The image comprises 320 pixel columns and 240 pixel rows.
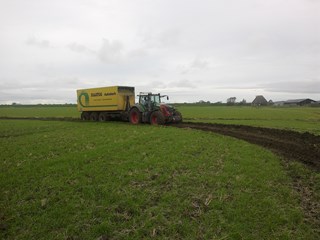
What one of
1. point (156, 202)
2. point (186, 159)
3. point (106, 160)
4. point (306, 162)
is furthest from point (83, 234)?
point (306, 162)

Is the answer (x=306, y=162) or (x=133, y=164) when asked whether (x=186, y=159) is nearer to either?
(x=133, y=164)

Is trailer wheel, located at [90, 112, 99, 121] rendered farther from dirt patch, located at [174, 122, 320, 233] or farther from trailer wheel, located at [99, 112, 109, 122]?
dirt patch, located at [174, 122, 320, 233]

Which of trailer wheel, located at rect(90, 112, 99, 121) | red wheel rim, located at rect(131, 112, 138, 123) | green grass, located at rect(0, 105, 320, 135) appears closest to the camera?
green grass, located at rect(0, 105, 320, 135)

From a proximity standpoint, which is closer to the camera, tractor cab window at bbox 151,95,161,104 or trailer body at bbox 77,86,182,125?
trailer body at bbox 77,86,182,125

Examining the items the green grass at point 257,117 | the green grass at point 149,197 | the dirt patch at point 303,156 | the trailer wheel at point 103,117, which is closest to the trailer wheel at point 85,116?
the trailer wheel at point 103,117

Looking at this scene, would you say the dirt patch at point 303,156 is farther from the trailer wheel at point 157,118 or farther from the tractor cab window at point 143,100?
the tractor cab window at point 143,100

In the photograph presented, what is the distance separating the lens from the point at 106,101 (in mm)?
26891

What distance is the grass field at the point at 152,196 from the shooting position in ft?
17.4

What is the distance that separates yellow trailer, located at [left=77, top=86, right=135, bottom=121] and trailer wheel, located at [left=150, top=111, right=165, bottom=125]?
4.15 m

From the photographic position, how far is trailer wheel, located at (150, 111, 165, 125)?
21.8m

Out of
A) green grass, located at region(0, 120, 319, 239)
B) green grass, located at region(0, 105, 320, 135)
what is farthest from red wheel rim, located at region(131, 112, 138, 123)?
green grass, located at region(0, 120, 319, 239)

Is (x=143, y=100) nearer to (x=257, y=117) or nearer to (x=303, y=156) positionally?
(x=303, y=156)

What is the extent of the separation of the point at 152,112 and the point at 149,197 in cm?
1648

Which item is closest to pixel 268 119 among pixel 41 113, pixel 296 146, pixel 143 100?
pixel 143 100
